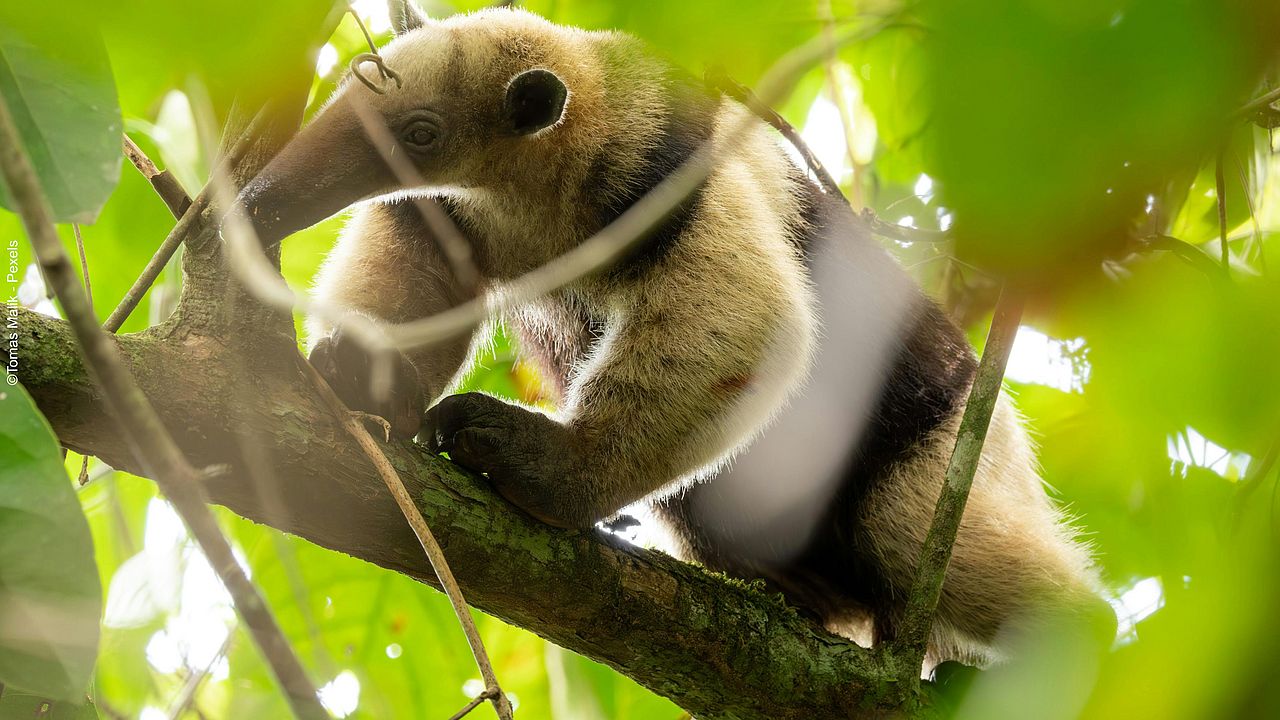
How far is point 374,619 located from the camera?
367cm

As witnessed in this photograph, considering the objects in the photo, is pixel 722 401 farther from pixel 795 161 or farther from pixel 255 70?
pixel 255 70

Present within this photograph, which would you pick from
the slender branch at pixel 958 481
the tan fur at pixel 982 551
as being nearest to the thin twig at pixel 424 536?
the slender branch at pixel 958 481

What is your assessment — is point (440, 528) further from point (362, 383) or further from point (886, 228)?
point (886, 228)

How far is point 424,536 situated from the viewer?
1906 millimetres

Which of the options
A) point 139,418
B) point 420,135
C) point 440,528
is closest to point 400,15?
point 420,135

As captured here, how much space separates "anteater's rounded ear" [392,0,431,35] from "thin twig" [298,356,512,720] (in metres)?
1.95

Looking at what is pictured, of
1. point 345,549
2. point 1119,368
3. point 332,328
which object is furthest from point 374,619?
point 1119,368

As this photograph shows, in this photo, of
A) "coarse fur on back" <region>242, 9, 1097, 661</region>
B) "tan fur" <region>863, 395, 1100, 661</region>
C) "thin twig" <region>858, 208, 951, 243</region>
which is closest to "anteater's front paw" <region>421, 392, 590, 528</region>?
"coarse fur on back" <region>242, 9, 1097, 661</region>

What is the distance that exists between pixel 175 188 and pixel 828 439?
2364mm

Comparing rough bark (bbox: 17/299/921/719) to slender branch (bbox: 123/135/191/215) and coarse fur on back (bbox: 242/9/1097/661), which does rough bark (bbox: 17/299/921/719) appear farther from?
coarse fur on back (bbox: 242/9/1097/661)

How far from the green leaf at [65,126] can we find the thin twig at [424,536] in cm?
81

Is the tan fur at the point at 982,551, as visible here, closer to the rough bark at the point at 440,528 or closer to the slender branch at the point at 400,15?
the rough bark at the point at 440,528

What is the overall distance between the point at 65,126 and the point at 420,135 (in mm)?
2141

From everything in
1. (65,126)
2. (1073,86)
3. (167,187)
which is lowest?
(1073,86)
